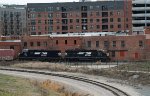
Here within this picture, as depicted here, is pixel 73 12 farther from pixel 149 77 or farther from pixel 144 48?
pixel 149 77

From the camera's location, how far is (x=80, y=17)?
169250 mm

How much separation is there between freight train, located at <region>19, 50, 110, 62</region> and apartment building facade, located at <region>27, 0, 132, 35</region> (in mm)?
59117

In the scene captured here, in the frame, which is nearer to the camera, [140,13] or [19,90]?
[19,90]

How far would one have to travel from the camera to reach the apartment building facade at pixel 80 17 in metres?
167

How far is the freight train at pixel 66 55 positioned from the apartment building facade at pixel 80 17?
59.1m

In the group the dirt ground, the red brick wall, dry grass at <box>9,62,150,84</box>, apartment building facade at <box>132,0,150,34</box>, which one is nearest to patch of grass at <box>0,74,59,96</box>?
the dirt ground

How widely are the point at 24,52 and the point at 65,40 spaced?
11.5 metres

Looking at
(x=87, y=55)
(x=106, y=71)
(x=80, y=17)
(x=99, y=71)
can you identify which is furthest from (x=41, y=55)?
(x=80, y=17)

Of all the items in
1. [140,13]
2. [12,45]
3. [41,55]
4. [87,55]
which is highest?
[140,13]

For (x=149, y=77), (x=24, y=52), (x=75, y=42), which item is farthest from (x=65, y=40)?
(x=149, y=77)

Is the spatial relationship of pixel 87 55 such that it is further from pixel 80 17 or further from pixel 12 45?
pixel 80 17

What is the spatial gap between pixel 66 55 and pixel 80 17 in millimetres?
62605

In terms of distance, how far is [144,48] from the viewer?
10550 centimetres

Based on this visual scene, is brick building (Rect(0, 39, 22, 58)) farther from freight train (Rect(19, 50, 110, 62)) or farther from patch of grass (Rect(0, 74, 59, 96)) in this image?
patch of grass (Rect(0, 74, 59, 96))
